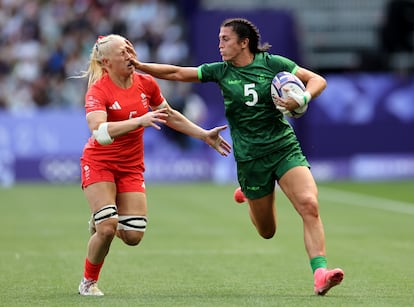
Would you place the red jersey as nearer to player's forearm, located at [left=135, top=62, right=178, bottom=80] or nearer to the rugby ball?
player's forearm, located at [left=135, top=62, right=178, bottom=80]

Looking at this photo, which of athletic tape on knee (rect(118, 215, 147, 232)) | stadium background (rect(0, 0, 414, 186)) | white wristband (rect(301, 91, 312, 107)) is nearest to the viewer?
white wristband (rect(301, 91, 312, 107))

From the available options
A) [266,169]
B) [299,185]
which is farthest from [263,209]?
[299,185]

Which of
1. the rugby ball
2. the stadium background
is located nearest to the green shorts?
the rugby ball

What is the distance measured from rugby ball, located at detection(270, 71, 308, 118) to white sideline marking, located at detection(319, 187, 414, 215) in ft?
35.3

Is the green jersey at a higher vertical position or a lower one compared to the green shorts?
higher

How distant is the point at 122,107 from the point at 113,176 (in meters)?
0.63

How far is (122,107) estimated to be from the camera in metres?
10.1

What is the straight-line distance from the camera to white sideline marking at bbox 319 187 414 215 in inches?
836

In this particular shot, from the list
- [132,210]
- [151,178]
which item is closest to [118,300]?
[132,210]

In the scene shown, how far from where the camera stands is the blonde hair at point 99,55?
1014 centimetres

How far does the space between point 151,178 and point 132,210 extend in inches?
751

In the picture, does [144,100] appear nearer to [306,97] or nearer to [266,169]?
[266,169]

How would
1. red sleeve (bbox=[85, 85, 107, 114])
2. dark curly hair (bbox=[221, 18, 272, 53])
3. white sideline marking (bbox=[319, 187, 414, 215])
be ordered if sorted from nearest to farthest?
1. red sleeve (bbox=[85, 85, 107, 114])
2. dark curly hair (bbox=[221, 18, 272, 53])
3. white sideline marking (bbox=[319, 187, 414, 215])

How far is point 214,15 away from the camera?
31938 millimetres
